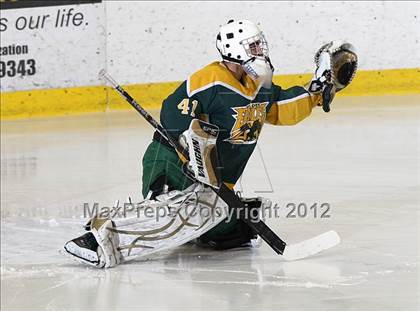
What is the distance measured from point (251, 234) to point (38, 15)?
4.42 metres

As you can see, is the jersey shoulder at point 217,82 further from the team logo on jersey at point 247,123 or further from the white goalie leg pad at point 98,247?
the white goalie leg pad at point 98,247

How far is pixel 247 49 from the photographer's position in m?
3.25

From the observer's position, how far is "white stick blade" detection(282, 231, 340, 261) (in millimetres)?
3277

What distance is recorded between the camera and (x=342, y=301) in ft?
9.07

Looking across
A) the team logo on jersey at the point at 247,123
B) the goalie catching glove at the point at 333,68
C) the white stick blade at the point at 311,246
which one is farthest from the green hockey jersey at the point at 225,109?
the white stick blade at the point at 311,246

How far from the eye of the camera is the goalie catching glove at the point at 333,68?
338cm

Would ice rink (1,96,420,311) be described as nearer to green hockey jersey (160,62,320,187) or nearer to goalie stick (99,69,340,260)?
goalie stick (99,69,340,260)

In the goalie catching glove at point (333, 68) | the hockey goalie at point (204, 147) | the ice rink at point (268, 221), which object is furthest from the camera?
the goalie catching glove at point (333, 68)

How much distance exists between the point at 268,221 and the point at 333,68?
0.75m

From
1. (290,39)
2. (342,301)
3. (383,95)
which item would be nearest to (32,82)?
(290,39)

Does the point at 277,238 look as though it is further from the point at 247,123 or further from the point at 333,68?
the point at 333,68

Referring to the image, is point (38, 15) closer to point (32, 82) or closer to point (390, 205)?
point (32, 82)

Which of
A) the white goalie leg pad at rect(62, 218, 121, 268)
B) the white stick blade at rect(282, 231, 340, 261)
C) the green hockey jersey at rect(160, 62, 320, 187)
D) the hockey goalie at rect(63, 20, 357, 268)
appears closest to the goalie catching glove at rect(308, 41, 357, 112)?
the hockey goalie at rect(63, 20, 357, 268)

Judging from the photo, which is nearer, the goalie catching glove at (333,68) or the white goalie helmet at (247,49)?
the white goalie helmet at (247,49)
